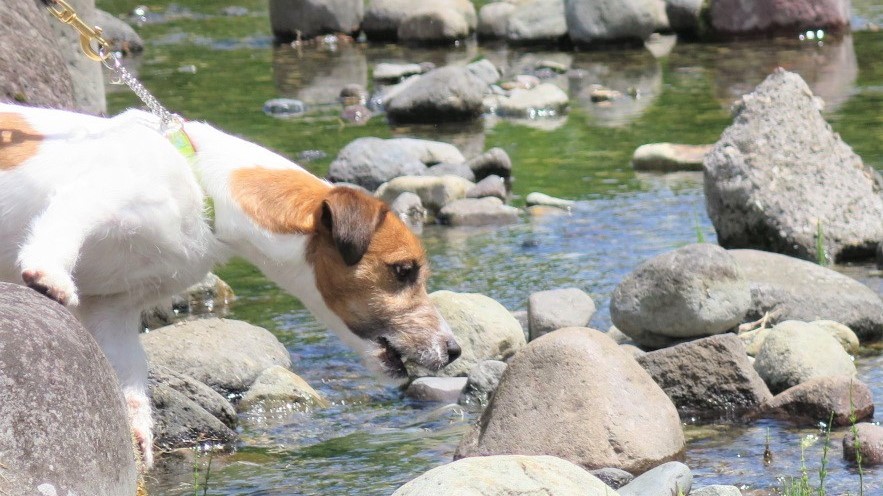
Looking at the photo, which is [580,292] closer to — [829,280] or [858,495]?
[829,280]

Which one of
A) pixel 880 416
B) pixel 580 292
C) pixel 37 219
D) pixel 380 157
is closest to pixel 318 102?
pixel 380 157

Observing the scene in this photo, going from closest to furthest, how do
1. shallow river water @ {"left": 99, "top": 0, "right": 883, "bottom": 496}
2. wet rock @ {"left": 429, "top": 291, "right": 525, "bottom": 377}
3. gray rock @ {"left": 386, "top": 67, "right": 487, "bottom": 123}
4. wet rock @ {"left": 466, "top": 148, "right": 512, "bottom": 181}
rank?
shallow river water @ {"left": 99, "top": 0, "right": 883, "bottom": 496} → wet rock @ {"left": 429, "top": 291, "right": 525, "bottom": 377} → wet rock @ {"left": 466, "top": 148, "right": 512, "bottom": 181} → gray rock @ {"left": 386, "top": 67, "right": 487, "bottom": 123}

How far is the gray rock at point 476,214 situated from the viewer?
12.4 metres

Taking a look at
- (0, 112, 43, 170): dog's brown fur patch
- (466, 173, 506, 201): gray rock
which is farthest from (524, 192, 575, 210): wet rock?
(0, 112, 43, 170): dog's brown fur patch

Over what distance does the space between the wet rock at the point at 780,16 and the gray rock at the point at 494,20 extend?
11.7 ft

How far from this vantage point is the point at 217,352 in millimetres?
8383

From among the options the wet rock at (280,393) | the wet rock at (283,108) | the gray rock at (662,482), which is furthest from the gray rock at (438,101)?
the gray rock at (662,482)

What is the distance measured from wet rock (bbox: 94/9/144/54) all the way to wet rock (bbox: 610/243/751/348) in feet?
53.3

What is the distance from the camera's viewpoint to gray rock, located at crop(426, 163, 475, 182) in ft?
44.9

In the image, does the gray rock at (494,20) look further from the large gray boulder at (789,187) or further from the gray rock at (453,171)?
the large gray boulder at (789,187)

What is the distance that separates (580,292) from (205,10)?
21055mm

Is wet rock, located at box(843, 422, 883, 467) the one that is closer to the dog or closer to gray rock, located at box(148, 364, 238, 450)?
the dog

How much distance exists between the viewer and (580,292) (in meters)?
9.30

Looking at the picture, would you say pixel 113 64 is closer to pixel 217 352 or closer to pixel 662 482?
pixel 217 352
